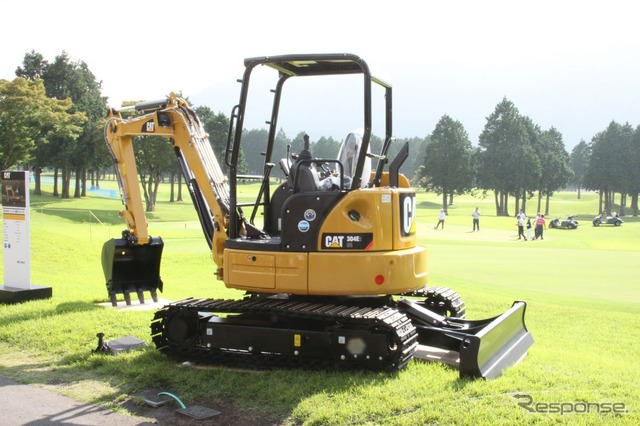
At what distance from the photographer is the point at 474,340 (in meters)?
6.20

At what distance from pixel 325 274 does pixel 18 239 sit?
22.5 ft

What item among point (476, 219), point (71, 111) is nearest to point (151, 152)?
point (71, 111)

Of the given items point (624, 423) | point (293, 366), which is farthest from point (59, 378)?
point (624, 423)

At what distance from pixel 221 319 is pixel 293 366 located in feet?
3.45

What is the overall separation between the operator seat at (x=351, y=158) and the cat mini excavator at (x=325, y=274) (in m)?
0.02

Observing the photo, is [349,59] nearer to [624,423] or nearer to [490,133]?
[624,423]

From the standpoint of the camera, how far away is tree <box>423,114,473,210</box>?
261 feet

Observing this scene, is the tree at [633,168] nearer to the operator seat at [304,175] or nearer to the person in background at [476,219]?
the person in background at [476,219]

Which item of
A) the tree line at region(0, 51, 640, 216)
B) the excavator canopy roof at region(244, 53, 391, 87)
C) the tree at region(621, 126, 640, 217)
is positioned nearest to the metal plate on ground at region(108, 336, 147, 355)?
the excavator canopy roof at region(244, 53, 391, 87)

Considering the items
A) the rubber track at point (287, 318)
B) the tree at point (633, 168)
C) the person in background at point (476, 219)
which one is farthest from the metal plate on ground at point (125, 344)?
the tree at point (633, 168)

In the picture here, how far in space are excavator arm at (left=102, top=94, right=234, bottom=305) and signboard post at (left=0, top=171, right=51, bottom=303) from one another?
1.49 metres

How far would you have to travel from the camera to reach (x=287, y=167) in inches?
313

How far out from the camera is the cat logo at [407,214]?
23.2 ft

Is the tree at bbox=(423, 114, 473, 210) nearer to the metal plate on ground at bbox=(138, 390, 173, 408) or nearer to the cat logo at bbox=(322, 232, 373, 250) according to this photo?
the cat logo at bbox=(322, 232, 373, 250)
